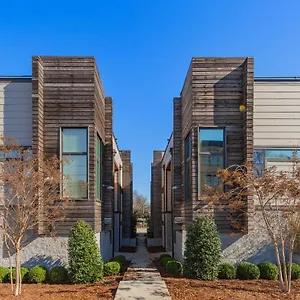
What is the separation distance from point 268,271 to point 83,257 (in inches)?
200

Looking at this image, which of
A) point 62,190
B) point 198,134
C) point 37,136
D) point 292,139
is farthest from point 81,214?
point 292,139

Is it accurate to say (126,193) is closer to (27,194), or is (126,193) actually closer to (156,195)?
(156,195)

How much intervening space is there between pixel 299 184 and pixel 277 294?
2539 millimetres

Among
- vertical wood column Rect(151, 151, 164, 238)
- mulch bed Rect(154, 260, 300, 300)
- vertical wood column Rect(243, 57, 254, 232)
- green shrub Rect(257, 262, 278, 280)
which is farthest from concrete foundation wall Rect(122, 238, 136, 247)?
vertical wood column Rect(243, 57, 254, 232)

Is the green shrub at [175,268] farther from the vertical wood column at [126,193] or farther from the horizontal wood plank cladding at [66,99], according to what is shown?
the vertical wood column at [126,193]

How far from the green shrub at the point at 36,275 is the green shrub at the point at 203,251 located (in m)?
3.92

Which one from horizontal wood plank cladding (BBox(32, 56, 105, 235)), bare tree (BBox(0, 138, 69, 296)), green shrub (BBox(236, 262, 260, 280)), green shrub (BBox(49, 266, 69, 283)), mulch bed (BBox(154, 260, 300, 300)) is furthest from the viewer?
horizontal wood plank cladding (BBox(32, 56, 105, 235))

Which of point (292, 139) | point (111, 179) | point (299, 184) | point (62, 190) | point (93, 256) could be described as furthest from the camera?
point (111, 179)

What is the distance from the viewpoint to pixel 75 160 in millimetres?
10023

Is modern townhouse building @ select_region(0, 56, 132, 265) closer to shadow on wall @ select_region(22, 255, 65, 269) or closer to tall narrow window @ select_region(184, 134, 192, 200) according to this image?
shadow on wall @ select_region(22, 255, 65, 269)

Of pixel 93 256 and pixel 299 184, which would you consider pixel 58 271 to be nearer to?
pixel 93 256

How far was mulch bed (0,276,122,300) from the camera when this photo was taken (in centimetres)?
746

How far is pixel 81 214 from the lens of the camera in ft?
32.0

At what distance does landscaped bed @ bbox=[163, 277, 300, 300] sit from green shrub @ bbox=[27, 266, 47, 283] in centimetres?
334
